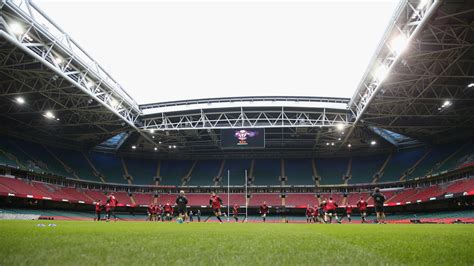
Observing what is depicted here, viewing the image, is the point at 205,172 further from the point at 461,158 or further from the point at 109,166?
the point at 461,158

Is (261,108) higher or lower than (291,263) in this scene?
higher

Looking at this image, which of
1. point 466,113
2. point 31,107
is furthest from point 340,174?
point 31,107

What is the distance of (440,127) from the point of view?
3972 cm

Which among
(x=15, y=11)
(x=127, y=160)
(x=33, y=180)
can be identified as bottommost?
(x=33, y=180)

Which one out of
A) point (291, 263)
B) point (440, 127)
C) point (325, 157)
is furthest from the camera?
point (325, 157)

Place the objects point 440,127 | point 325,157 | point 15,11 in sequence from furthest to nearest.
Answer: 1. point 325,157
2. point 440,127
3. point 15,11

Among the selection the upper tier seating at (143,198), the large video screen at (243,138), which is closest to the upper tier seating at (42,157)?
the upper tier seating at (143,198)

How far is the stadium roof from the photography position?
20.5 metres

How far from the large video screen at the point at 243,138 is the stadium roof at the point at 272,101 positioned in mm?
1223

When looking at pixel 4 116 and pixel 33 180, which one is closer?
pixel 4 116

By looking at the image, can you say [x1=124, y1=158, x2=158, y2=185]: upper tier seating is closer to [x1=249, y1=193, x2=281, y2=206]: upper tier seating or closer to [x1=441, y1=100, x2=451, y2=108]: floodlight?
[x1=249, y1=193, x2=281, y2=206]: upper tier seating

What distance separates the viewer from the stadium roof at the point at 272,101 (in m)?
20.5

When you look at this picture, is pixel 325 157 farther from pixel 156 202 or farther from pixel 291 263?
pixel 291 263

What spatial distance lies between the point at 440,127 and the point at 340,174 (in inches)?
655
